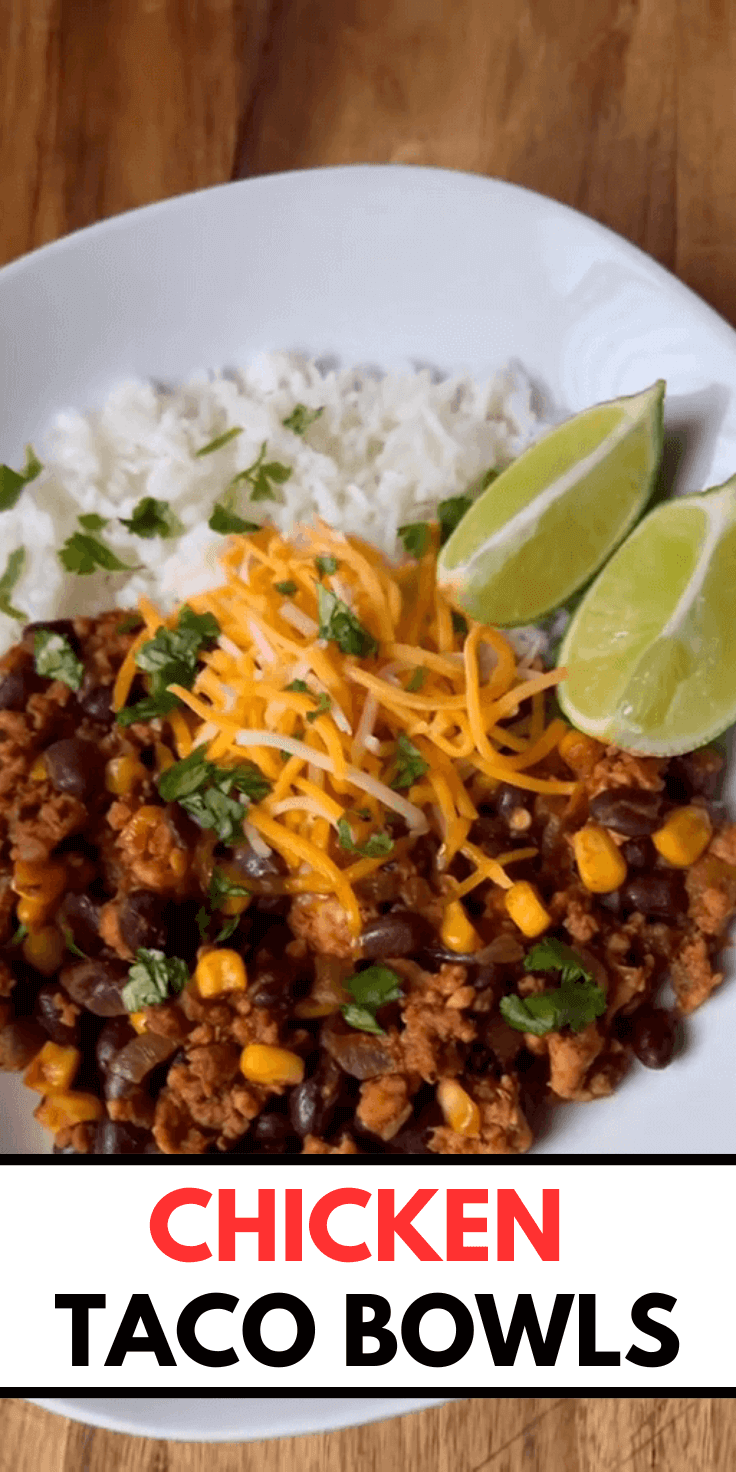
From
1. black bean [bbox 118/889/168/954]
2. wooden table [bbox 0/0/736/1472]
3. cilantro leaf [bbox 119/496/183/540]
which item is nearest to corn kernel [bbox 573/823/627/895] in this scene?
black bean [bbox 118/889/168/954]

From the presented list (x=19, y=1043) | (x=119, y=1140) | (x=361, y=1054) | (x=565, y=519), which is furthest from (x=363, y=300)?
(x=119, y=1140)

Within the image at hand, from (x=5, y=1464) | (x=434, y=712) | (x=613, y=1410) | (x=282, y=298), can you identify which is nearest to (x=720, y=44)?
(x=282, y=298)

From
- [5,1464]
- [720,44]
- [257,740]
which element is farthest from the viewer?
[720,44]

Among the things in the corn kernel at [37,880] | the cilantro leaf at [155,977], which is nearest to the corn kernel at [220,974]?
the cilantro leaf at [155,977]

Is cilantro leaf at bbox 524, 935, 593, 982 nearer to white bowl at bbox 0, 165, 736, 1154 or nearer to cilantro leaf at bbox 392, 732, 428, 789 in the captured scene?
cilantro leaf at bbox 392, 732, 428, 789

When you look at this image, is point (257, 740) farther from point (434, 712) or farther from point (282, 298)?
point (282, 298)

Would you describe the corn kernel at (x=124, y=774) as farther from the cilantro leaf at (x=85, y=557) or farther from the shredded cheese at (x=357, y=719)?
the cilantro leaf at (x=85, y=557)
